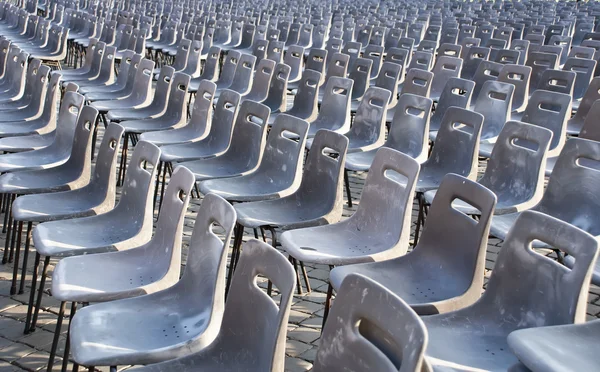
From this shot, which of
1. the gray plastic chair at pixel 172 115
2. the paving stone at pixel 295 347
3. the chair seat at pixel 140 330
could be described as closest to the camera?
the chair seat at pixel 140 330

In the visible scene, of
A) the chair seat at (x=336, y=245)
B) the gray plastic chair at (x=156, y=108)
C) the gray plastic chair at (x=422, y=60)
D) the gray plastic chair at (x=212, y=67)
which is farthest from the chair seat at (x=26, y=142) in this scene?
the gray plastic chair at (x=422, y=60)

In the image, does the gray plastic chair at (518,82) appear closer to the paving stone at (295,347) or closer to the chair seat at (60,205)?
the paving stone at (295,347)

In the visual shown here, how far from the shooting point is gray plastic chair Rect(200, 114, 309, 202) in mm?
4991

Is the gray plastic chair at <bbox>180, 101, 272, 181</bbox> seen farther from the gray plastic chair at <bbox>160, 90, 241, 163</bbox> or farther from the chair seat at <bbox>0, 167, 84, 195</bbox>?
the chair seat at <bbox>0, 167, 84, 195</bbox>

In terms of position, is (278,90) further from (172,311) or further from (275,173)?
(172,311)

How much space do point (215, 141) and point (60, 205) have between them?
5.64ft

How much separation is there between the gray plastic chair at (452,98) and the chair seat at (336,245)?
2.57 meters

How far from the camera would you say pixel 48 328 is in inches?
173

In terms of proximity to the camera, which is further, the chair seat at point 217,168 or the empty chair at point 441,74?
the empty chair at point 441,74

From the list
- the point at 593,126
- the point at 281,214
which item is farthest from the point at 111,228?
the point at 593,126

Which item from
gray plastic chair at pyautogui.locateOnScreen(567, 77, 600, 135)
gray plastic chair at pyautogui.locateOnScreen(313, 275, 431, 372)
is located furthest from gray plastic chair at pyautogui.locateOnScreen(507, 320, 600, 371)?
gray plastic chair at pyautogui.locateOnScreen(567, 77, 600, 135)

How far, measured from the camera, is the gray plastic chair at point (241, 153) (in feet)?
18.2

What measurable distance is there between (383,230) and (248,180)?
1.41m

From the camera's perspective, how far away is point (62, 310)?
3.67m
